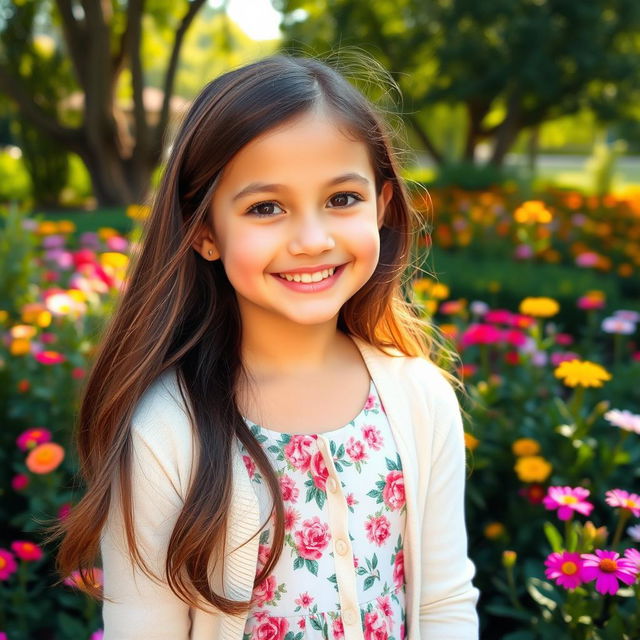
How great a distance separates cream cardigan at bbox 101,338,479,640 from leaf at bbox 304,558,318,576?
12 cm

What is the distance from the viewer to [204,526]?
3.85ft

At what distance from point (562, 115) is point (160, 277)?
17748 mm

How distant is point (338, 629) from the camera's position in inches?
50.4

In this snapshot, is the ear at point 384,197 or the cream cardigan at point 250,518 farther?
the ear at point 384,197

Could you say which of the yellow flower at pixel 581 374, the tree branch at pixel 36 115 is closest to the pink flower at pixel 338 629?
the yellow flower at pixel 581 374

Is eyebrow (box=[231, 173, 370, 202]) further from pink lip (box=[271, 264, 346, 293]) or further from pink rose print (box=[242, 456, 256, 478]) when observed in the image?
pink rose print (box=[242, 456, 256, 478])

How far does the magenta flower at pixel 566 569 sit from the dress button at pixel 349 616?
38cm

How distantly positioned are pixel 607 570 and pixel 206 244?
0.90 m

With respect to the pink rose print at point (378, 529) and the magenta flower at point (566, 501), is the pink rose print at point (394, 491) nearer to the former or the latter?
the pink rose print at point (378, 529)

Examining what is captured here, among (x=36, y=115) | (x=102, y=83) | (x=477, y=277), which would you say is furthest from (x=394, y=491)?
(x=36, y=115)

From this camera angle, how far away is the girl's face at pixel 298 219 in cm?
120

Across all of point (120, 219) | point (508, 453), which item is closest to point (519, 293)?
point (508, 453)

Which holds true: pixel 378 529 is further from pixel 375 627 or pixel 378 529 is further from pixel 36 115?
pixel 36 115

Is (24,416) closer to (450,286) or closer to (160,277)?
(160,277)
